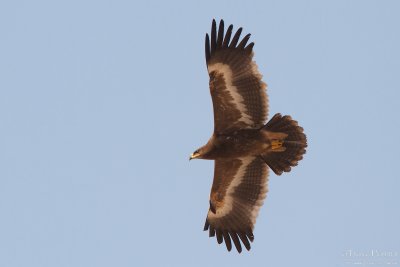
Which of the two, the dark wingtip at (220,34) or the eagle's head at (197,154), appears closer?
the dark wingtip at (220,34)

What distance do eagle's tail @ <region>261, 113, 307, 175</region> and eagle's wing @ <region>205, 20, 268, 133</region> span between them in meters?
0.28

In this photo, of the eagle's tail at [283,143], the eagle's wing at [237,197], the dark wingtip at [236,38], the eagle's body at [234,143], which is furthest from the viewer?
the eagle's wing at [237,197]

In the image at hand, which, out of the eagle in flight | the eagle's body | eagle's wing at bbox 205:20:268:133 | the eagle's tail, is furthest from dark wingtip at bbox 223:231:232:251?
eagle's wing at bbox 205:20:268:133

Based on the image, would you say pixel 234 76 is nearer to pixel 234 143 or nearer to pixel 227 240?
pixel 234 143

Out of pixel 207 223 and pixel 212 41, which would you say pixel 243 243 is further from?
pixel 212 41

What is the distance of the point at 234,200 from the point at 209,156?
1.21 m

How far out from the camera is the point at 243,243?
1572 centimetres

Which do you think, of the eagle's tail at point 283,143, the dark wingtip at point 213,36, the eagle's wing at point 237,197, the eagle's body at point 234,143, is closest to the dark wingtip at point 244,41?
the dark wingtip at point 213,36

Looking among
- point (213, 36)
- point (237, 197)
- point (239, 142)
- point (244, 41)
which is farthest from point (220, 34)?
point (237, 197)

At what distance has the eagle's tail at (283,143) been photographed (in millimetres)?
14930

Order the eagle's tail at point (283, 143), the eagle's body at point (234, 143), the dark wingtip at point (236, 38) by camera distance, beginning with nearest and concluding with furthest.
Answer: the dark wingtip at point (236, 38) < the eagle's tail at point (283, 143) < the eagle's body at point (234, 143)

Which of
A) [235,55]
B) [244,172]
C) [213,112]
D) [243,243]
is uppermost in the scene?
[235,55]

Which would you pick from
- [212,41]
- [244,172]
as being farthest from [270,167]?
[212,41]

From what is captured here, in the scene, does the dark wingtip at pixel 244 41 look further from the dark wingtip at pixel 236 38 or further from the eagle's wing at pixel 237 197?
the eagle's wing at pixel 237 197
